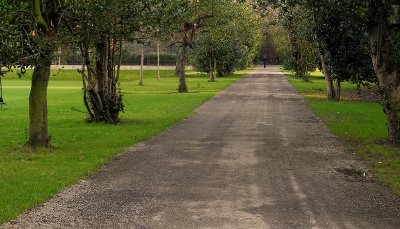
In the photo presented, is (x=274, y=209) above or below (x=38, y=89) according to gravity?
below

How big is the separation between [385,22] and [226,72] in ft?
183

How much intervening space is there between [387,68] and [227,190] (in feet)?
24.6

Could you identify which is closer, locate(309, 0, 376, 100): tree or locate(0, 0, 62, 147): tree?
locate(0, 0, 62, 147): tree

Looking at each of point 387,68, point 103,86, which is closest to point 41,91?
point 103,86

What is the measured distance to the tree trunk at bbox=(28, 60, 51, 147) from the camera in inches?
557

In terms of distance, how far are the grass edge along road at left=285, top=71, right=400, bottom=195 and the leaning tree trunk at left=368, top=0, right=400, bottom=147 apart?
0.83 meters

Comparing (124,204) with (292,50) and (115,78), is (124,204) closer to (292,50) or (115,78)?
(115,78)

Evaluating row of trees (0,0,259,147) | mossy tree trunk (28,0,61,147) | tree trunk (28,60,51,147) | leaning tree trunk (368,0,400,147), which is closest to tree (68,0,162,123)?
row of trees (0,0,259,147)

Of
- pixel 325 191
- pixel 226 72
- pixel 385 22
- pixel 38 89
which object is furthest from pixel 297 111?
pixel 226 72

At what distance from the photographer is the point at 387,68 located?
47.9 feet

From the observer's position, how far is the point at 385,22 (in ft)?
47.4

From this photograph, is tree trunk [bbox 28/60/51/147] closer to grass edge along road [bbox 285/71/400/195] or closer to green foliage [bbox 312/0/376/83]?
grass edge along road [bbox 285/71/400/195]

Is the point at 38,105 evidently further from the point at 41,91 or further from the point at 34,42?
the point at 34,42

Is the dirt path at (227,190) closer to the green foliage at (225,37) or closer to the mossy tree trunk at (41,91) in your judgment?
the mossy tree trunk at (41,91)
